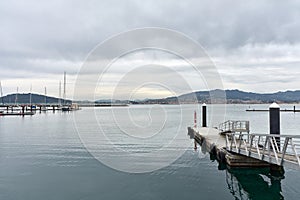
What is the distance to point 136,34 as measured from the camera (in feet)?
59.8

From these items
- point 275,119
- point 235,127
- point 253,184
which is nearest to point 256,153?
point 253,184

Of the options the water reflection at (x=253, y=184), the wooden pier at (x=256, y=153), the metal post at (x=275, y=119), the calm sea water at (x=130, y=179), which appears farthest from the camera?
the metal post at (x=275, y=119)

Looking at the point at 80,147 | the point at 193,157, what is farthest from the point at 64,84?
the point at 193,157

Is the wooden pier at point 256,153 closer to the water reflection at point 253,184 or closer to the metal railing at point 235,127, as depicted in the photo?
the water reflection at point 253,184

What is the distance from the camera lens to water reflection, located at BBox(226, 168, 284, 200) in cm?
1355

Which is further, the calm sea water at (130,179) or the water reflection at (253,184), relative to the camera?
the water reflection at (253,184)

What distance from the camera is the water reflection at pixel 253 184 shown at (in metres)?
13.6

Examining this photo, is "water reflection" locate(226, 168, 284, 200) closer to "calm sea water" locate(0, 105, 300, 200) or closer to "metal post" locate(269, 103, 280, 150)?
"calm sea water" locate(0, 105, 300, 200)

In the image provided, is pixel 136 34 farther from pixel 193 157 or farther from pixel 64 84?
pixel 64 84

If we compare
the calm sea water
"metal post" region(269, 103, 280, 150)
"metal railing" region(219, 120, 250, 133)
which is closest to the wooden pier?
"metal post" region(269, 103, 280, 150)

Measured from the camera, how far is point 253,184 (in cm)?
1497

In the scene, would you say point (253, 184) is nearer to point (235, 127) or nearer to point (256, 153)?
point (256, 153)

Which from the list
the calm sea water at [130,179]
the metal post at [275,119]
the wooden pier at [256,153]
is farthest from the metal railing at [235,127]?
the metal post at [275,119]

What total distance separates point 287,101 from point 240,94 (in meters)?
42.3
